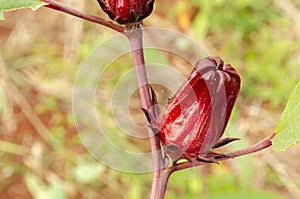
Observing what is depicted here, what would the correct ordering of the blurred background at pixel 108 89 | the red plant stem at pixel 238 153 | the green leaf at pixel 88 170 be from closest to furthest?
the red plant stem at pixel 238 153 → the green leaf at pixel 88 170 → the blurred background at pixel 108 89

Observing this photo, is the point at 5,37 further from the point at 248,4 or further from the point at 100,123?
the point at 248,4

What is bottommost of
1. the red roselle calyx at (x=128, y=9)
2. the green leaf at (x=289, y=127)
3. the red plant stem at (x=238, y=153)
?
the red plant stem at (x=238, y=153)

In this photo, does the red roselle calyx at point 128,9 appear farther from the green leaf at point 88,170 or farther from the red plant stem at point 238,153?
the green leaf at point 88,170

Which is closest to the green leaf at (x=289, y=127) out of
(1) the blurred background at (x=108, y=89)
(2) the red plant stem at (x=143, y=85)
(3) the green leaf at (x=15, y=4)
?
(2) the red plant stem at (x=143, y=85)

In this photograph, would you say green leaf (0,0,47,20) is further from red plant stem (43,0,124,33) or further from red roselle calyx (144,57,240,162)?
red roselle calyx (144,57,240,162)

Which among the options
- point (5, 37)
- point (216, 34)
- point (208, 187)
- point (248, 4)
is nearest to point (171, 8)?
point (216, 34)

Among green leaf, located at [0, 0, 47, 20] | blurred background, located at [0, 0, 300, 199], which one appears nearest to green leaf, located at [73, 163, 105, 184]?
blurred background, located at [0, 0, 300, 199]
